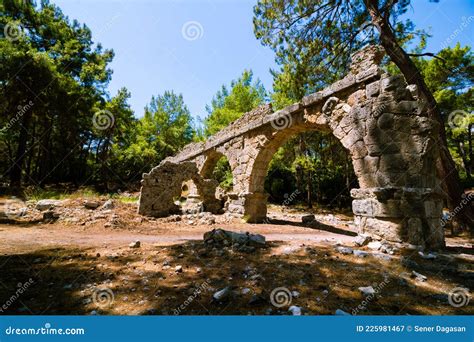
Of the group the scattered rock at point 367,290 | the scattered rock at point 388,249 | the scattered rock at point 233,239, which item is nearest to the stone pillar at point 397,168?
the scattered rock at point 388,249

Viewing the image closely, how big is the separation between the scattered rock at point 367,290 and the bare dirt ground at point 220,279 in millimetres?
50

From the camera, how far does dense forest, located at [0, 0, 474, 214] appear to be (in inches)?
337

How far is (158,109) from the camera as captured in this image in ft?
91.6

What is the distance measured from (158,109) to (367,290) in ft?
93.2

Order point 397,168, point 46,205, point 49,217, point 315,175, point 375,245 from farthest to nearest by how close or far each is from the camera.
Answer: point 315,175
point 46,205
point 49,217
point 397,168
point 375,245

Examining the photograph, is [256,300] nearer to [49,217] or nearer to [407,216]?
[407,216]

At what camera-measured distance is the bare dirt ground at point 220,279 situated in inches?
89.7

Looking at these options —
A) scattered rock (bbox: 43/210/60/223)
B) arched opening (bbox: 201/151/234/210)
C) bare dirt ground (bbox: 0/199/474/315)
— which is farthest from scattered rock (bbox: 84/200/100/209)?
arched opening (bbox: 201/151/234/210)

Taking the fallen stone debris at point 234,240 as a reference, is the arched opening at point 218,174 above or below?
above

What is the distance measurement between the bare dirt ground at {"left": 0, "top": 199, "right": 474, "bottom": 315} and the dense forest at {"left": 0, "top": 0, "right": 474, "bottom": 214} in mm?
5683

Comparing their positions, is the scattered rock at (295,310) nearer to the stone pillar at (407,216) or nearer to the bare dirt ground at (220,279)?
the bare dirt ground at (220,279)

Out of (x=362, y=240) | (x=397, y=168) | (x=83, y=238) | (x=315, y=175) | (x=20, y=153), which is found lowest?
(x=83, y=238)

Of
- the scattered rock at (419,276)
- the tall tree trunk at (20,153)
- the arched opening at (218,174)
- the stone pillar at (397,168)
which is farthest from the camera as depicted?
the tall tree trunk at (20,153)

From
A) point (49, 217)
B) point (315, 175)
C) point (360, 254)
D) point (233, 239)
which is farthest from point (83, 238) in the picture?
point (315, 175)
